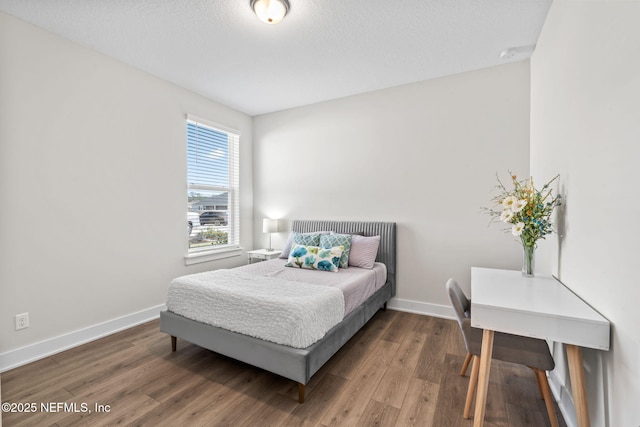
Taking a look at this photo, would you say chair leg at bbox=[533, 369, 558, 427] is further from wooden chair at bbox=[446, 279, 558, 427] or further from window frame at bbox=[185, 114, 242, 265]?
window frame at bbox=[185, 114, 242, 265]

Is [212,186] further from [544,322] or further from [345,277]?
[544,322]

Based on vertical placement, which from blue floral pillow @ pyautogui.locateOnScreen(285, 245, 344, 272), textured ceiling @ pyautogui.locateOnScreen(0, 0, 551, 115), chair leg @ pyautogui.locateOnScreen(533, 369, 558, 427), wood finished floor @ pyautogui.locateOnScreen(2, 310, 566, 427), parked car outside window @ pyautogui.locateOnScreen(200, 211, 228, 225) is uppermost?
textured ceiling @ pyautogui.locateOnScreen(0, 0, 551, 115)

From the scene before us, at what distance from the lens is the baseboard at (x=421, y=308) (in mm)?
3285

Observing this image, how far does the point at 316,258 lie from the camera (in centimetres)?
311

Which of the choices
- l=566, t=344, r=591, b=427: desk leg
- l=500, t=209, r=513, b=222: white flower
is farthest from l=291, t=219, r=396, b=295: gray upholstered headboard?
l=566, t=344, r=591, b=427: desk leg

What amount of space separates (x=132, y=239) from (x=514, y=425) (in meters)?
3.61

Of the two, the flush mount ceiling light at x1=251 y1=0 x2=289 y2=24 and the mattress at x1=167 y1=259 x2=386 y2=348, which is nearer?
the mattress at x1=167 y1=259 x2=386 y2=348

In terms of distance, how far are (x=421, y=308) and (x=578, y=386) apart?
2164 mm

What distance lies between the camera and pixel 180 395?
192 cm

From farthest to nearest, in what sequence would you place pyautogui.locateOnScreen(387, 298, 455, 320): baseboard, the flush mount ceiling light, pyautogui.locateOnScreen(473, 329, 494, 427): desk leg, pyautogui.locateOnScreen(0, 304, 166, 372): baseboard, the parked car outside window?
the parked car outside window, pyautogui.locateOnScreen(387, 298, 455, 320): baseboard, pyautogui.locateOnScreen(0, 304, 166, 372): baseboard, the flush mount ceiling light, pyautogui.locateOnScreen(473, 329, 494, 427): desk leg

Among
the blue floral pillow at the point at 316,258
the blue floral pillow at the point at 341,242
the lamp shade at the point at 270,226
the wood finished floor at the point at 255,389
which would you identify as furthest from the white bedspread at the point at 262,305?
the lamp shade at the point at 270,226

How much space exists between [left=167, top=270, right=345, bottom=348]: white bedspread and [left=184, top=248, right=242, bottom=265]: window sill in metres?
1.21

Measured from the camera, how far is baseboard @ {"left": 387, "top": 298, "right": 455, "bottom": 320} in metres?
3.29

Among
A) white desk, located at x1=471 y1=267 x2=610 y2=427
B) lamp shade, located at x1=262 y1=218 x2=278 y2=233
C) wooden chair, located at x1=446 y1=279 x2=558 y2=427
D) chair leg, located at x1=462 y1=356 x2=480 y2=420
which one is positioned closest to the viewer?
white desk, located at x1=471 y1=267 x2=610 y2=427
